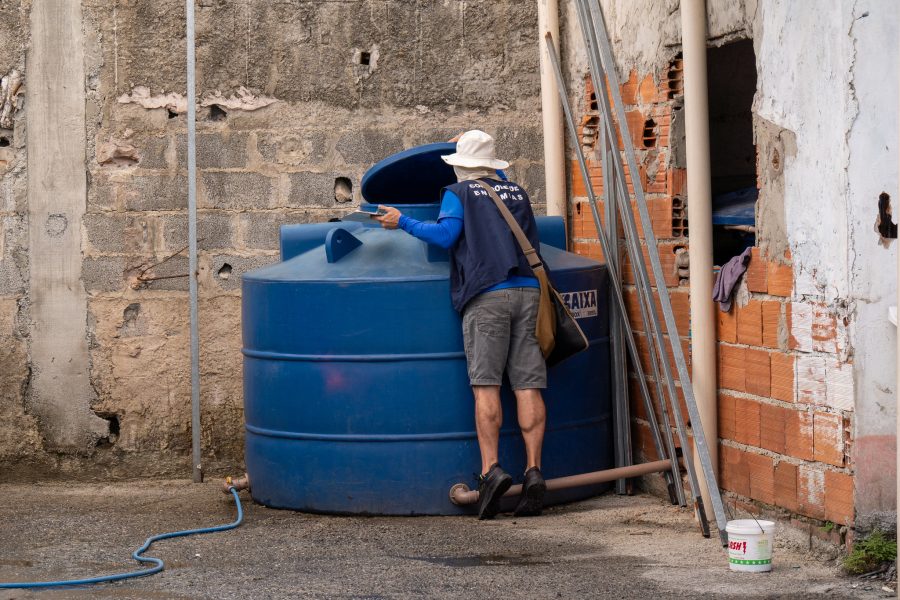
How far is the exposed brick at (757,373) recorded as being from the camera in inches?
187

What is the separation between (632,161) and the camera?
514 centimetres

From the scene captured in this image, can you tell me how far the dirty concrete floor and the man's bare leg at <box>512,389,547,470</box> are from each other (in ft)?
0.91

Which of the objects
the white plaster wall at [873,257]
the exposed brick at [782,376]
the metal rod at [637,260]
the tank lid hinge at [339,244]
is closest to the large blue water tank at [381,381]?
the tank lid hinge at [339,244]

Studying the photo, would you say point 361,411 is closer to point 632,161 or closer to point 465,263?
point 465,263

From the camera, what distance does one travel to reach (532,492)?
523 cm

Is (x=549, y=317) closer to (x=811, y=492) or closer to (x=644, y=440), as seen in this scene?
(x=644, y=440)

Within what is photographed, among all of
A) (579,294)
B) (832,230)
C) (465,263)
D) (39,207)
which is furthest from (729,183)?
(39,207)

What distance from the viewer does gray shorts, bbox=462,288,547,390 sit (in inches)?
206

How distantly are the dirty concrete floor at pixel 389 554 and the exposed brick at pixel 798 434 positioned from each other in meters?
0.35

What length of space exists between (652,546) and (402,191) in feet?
6.73

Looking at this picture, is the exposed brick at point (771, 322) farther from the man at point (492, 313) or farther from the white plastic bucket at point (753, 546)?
the man at point (492, 313)

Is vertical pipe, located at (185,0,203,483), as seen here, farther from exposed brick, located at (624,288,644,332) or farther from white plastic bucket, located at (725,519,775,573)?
white plastic bucket, located at (725,519,775,573)

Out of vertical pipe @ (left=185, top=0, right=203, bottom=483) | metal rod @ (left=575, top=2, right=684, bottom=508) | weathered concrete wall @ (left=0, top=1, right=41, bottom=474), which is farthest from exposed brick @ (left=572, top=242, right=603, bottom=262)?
weathered concrete wall @ (left=0, top=1, right=41, bottom=474)

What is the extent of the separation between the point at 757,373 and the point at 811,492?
20.4 inches
